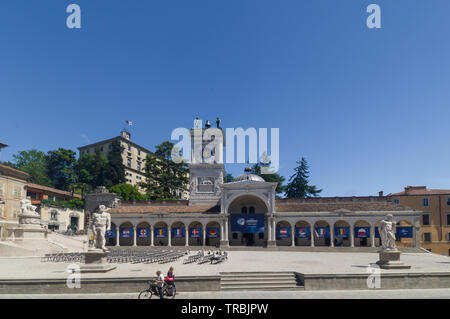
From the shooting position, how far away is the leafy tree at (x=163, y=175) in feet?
227

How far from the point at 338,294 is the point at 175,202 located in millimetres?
42130

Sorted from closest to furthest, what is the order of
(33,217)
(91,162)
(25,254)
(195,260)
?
(195,260), (25,254), (33,217), (91,162)

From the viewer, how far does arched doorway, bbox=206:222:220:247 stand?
154 feet

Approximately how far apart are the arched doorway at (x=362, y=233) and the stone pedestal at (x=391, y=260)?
24326mm

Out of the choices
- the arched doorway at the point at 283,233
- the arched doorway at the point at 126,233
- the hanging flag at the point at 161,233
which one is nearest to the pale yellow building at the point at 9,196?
the arched doorway at the point at 126,233

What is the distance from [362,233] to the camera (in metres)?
42.9

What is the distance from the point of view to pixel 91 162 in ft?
277

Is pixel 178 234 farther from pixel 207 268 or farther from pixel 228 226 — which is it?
pixel 207 268

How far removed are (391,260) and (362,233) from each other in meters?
24.5

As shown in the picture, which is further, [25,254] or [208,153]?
[208,153]

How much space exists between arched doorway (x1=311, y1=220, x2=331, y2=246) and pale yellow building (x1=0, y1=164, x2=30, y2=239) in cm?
4386

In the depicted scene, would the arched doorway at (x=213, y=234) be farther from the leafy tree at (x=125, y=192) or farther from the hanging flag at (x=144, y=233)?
the leafy tree at (x=125, y=192)

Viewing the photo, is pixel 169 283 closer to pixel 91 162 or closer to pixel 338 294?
pixel 338 294
